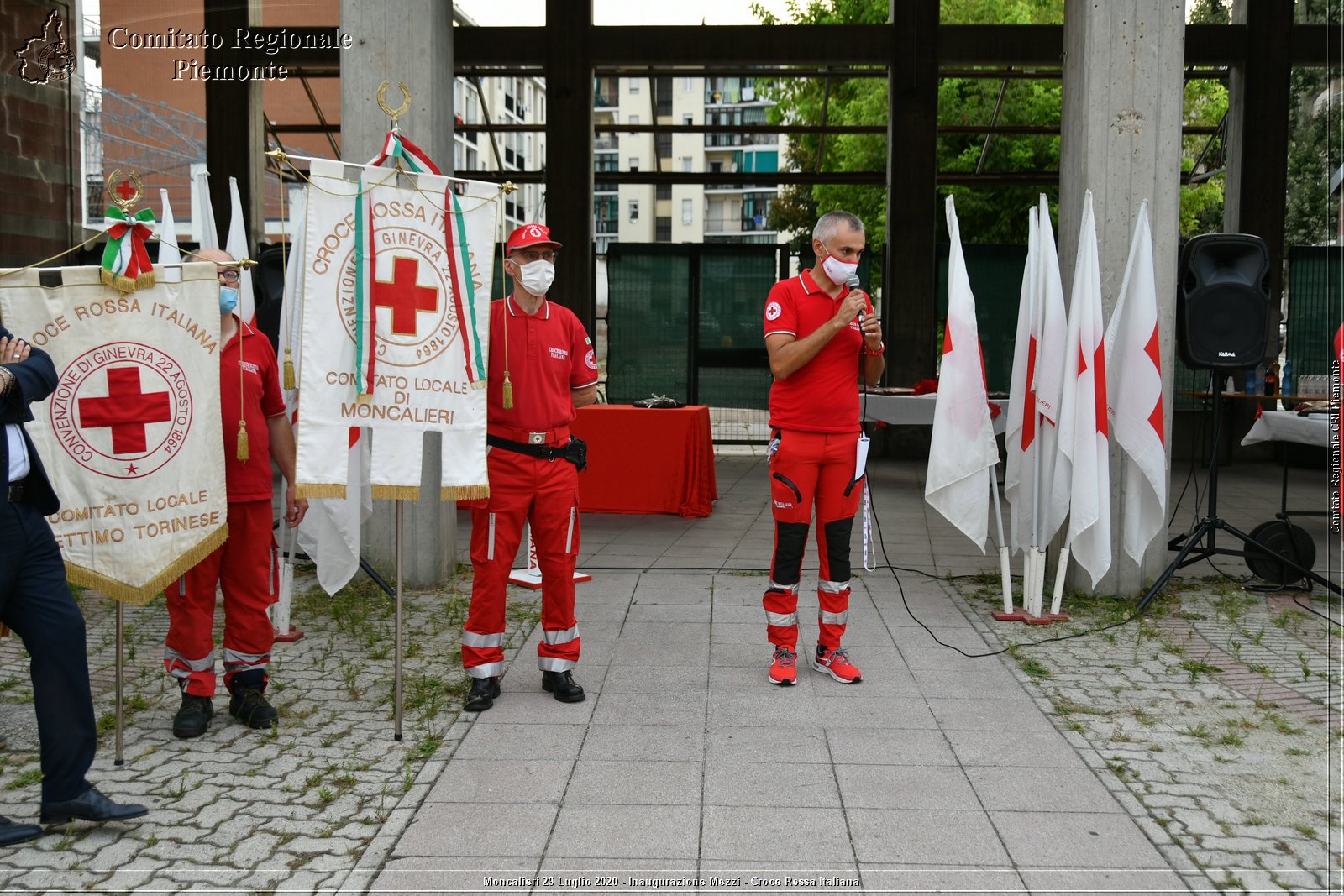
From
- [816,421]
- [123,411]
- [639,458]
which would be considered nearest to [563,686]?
[816,421]

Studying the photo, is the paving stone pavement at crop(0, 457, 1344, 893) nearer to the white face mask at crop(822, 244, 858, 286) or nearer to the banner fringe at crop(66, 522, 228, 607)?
the banner fringe at crop(66, 522, 228, 607)

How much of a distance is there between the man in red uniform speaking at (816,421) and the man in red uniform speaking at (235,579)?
2.26 meters

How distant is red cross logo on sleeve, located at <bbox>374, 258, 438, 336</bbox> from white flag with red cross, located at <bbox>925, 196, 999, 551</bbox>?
324 cm

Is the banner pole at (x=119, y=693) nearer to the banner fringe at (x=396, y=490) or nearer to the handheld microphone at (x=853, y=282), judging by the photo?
the banner fringe at (x=396, y=490)

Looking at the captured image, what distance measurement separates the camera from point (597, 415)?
1052 centimetres

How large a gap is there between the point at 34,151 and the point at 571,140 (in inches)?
291

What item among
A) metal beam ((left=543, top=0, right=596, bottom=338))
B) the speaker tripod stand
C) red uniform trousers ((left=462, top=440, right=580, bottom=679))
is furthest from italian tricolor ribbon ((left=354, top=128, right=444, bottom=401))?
metal beam ((left=543, top=0, right=596, bottom=338))

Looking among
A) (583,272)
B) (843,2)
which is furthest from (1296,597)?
(843,2)

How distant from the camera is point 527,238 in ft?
16.9

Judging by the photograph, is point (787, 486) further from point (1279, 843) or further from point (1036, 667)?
point (1279, 843)

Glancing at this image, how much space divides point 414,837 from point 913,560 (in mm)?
5721

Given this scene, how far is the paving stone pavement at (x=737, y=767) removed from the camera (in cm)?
363

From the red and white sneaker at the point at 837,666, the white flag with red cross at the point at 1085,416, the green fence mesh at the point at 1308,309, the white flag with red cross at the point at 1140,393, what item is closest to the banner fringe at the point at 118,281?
the red and white sneaker at the point at 837,666

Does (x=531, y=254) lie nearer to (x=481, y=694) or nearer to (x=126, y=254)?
(x=126, y=254)
